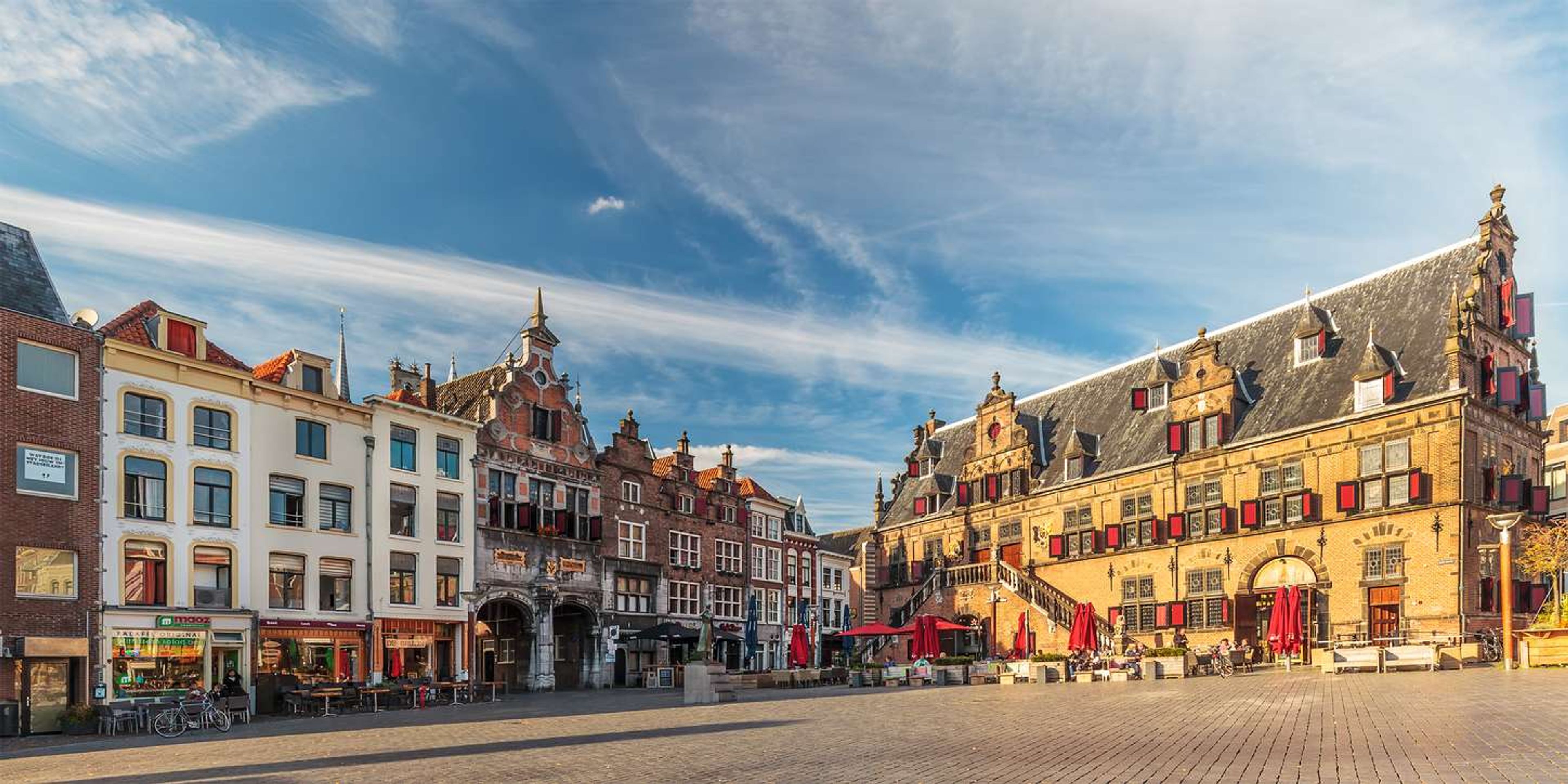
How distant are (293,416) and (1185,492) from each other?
30.8 metres

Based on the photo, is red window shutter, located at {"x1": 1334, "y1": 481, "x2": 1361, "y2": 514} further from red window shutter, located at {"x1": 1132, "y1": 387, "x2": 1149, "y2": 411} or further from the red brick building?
the red brick building

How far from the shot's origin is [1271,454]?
37812 millimetres

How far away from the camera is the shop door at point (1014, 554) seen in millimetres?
48656

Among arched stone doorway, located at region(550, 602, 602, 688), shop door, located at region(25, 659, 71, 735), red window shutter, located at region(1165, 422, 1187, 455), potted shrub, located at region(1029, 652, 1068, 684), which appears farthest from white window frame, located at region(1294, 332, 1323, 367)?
shop door, located at region(25, 659, 71, 735)

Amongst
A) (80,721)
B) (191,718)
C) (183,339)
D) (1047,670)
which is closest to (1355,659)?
(1047,670)

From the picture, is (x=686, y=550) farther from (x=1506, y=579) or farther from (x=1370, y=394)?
(x=1506, y=579)

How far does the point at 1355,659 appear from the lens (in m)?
28.6

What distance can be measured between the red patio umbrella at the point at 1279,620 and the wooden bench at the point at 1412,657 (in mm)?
3843

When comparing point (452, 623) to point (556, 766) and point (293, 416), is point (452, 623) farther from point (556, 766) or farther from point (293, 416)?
point (556, 766)

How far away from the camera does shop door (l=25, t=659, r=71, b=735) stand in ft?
84.1

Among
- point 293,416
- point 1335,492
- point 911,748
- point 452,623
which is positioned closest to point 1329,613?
point 1335,492

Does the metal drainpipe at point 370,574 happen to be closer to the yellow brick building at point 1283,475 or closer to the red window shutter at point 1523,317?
the yellow brick building at point 1283,475

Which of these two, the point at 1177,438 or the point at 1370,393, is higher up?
the point at 1370,393

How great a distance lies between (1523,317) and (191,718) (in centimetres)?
3927
